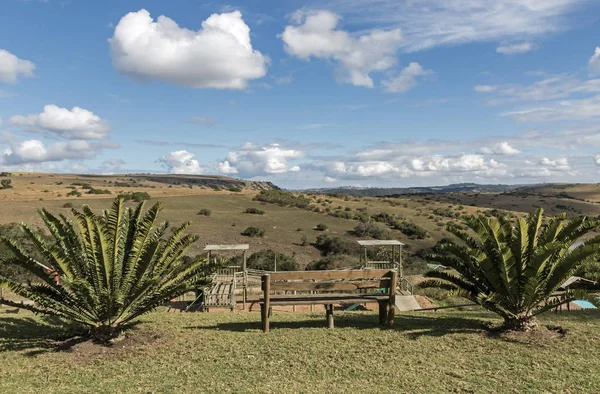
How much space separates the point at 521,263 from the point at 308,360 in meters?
4.28

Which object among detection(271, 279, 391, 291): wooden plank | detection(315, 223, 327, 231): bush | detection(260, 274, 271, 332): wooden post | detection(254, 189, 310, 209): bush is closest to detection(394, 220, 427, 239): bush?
detection(315, 223, 327, 231): bush

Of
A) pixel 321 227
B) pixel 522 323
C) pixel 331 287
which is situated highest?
pixel 331 287

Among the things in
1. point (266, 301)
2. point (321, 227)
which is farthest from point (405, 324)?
point (321, 227)

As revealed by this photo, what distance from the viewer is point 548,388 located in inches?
213

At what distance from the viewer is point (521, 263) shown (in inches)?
299

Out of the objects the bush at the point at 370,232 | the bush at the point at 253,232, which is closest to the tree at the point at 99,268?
the bush at the point at 253,232

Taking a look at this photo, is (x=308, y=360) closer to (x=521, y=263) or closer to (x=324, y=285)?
(x=324, y=285)

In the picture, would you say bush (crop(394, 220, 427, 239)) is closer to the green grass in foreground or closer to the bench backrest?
the green grass in foreground

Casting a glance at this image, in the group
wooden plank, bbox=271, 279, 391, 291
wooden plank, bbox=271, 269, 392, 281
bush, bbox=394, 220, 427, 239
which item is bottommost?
bush, bbox=394, 220, 427, 239

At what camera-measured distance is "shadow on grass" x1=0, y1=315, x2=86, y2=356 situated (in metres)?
7.14

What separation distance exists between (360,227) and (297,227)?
5616mm

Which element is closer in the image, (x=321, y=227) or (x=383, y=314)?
(x=383, y=314)

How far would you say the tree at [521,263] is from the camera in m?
7.27

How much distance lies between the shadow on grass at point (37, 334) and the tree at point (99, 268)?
0.47 meters
